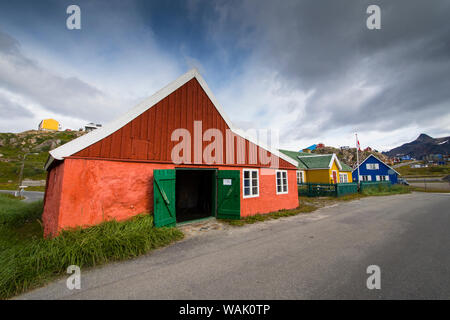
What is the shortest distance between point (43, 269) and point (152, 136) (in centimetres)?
451

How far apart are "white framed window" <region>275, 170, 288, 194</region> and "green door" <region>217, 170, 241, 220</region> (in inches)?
132

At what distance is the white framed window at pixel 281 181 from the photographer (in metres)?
10.7

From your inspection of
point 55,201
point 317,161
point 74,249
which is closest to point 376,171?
point 317,161

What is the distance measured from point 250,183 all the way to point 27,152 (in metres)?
108

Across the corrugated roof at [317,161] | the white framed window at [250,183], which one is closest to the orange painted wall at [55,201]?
the white framed window at [250,183]

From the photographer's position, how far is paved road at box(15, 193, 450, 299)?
3000mm

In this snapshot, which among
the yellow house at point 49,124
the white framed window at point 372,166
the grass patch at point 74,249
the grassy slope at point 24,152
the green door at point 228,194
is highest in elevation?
the yellow house at point 49,124

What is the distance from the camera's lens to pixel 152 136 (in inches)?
267

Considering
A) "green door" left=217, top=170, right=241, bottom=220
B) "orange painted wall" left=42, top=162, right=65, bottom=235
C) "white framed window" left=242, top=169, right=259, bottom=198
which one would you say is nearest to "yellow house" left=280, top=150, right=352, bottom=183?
"white framed window" left=242, top=169, right=259, bottom=198

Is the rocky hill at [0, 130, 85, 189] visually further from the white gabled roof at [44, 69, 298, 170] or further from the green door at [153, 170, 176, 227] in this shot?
the green door at [153, 170, 176, 227]

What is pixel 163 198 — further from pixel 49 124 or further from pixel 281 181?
pixel 49 124

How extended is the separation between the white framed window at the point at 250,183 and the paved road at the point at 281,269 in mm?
3070

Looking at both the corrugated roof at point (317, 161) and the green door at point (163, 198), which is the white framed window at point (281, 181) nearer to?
the green door at point (163, 198)
